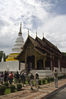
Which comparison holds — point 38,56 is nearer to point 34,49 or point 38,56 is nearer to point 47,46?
point 34,49

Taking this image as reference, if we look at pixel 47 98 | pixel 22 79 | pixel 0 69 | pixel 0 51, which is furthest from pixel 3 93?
pixel 0 51

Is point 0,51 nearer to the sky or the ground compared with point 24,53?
nearer to the sky

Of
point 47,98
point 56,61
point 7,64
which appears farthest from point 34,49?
point 47,98

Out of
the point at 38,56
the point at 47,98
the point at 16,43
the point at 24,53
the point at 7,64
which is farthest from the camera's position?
the point at 16,43

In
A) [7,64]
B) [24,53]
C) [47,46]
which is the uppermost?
[47,46]

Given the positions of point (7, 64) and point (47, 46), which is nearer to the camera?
point (47, 46)

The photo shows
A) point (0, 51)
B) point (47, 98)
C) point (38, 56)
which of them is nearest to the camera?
point (47, 98)

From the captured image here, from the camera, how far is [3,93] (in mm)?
9758

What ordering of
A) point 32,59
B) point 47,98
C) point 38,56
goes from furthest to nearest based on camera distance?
point 32,59, point 38,56, point 47,98

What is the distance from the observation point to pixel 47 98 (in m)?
8.50

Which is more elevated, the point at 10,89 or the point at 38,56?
the point at 38,56

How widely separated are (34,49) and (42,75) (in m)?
4.65

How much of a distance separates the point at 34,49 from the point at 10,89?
503 inches

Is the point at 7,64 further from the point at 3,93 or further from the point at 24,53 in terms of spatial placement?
the point at 3,93
